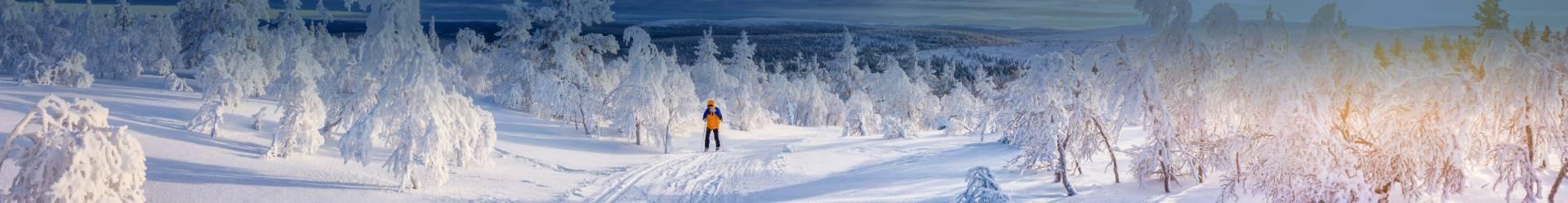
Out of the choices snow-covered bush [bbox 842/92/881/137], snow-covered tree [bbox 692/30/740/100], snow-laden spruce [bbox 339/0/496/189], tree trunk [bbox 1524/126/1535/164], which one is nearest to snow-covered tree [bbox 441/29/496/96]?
snow-covered tree [bbox 692/30/740/100]

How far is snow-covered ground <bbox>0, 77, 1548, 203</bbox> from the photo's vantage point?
40.6 feet

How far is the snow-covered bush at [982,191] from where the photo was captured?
9695mm

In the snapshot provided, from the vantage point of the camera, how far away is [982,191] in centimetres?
973

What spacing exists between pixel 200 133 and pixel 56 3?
154 feet

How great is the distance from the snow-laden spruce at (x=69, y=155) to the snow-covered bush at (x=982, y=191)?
800 centimetres

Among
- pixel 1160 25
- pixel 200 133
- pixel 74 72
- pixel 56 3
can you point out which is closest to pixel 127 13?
pixel 56 3

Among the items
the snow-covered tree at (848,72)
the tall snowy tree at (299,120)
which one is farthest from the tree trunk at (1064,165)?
the snow-covered tree at (848,72)

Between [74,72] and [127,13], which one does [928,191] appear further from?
[127,13]

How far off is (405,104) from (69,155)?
16.8ft

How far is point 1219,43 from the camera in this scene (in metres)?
11.7

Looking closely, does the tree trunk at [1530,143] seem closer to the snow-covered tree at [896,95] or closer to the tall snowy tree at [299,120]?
the tall snowy tree at [299,120]

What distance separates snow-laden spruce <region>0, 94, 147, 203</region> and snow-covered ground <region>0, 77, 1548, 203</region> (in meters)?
3.77

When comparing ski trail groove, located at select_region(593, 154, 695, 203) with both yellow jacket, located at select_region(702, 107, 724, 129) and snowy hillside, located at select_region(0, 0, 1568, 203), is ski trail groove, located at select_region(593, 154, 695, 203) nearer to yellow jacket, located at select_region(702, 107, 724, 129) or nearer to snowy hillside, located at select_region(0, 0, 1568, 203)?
snowy hillside, located at select_region(0, 0, 1568, 203)

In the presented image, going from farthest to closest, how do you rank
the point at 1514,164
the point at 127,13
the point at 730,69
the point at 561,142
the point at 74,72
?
the point at 127,13
the point at 730,69
the point at 74,72
the point at 561,142
the point at 1514,164
